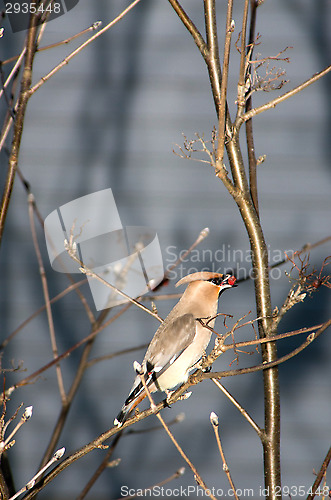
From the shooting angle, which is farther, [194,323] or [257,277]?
[194,323]

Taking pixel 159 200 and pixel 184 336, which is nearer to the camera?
pixel 184 336

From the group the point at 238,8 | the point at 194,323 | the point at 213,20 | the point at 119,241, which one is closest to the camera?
the point at 213,20

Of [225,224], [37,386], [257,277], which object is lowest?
[37,386]

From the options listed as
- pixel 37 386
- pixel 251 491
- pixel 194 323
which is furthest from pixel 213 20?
pixel 251 491

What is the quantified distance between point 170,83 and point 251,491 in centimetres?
324

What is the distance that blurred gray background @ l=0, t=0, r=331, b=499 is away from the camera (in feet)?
13.6

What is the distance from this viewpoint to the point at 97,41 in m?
4.25

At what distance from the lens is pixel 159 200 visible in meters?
4.25

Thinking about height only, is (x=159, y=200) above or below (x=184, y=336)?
above

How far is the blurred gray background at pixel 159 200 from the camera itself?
4.16 metres

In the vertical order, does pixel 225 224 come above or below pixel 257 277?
below

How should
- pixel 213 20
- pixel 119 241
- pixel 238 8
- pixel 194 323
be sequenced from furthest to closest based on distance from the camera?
1. pixel 238 8
2. pixel 119 241
3. pixel 194 323
4. pixel 213 20

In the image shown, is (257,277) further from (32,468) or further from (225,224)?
(32,468)

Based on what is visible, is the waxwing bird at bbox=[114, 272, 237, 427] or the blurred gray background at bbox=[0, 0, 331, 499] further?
the blurred gray background at bbox=[0, 0, 331, 499]
